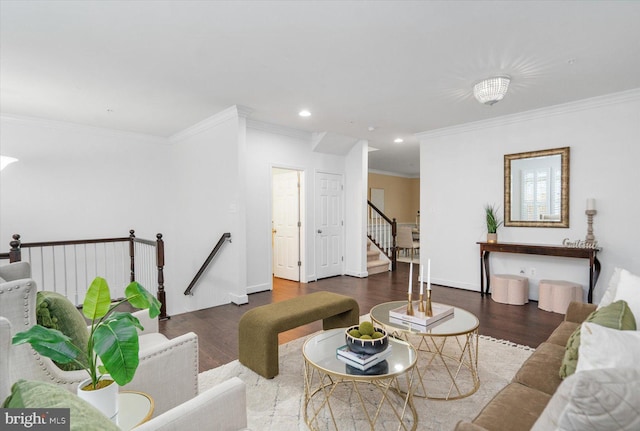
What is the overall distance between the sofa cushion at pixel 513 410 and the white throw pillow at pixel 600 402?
52 centimetres

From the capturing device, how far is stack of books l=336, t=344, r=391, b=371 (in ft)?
6.02

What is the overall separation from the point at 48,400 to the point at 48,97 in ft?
15.1

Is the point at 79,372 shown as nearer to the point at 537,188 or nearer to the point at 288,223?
the point at 288,223

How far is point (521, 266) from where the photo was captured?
4.83m

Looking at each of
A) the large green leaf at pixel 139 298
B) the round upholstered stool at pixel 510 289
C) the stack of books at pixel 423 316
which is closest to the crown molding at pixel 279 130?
the stack of books at pixel 423 316

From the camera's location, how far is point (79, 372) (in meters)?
1.44

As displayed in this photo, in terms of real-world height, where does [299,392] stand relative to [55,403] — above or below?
below

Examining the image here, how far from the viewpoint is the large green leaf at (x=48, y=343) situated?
1.01 metres

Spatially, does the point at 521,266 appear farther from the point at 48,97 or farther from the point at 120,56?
the point at 48,97

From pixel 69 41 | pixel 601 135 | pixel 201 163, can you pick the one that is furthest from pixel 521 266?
pixel 69 41

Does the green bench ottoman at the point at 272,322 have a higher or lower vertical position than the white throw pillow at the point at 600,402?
lower

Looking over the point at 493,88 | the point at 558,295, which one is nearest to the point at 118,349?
the point at 493,88

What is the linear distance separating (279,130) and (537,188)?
12.9 ft

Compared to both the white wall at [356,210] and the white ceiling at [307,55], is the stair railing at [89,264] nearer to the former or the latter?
the white ceiling at [307,55]
